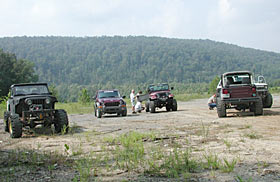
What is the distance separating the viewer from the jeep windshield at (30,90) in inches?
520

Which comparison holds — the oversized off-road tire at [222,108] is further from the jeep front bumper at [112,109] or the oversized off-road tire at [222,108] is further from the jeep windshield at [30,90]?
the jeep windshield at [30,90]

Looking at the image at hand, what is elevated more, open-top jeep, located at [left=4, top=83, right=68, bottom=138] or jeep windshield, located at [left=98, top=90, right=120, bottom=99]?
jeep windshield, located at [left=98, top=90, right=120, bottom=99]

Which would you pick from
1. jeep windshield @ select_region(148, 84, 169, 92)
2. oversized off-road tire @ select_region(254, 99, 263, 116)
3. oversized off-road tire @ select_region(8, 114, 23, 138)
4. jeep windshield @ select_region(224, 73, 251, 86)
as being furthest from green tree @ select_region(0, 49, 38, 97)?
oversized off-road tire @ select_region(254, 99, 263, 116)

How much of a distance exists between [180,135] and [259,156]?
3.66 metres

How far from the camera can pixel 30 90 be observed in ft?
44.0

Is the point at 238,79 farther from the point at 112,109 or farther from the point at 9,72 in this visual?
the point at 9,72

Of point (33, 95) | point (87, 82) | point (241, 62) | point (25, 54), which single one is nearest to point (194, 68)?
point (241, 62)

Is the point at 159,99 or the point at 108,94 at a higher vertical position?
the point at 108,94

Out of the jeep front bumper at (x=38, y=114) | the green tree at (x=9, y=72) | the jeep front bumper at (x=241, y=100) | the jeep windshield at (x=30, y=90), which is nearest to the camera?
the jeep front bumper at (x=38, y=114)

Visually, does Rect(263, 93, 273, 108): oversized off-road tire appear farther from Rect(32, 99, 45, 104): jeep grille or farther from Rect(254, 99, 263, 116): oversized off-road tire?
Rect(32, 99, 45, 104): jeep grille

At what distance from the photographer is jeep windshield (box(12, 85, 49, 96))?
43.3 feet

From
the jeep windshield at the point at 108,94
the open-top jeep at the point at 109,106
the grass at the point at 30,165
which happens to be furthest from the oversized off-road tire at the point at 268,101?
the grass at the point at 30,165

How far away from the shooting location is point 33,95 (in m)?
12.9

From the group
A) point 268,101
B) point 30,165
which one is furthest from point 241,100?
point 30,165
